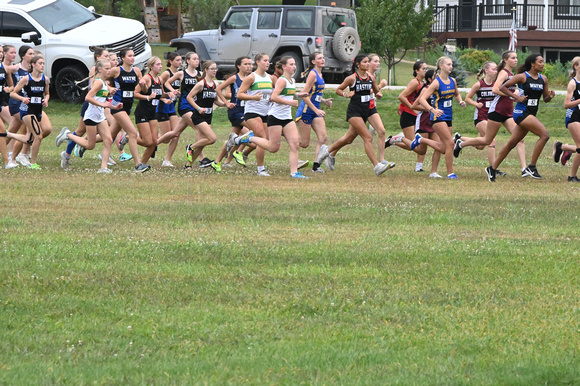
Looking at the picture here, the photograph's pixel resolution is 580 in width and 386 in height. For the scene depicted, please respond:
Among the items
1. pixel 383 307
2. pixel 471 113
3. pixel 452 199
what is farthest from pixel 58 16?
pixel 383 307

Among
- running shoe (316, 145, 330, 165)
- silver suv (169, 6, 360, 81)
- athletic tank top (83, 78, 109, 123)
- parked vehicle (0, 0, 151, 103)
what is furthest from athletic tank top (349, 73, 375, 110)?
silver suv (169, 6, 360, 81)

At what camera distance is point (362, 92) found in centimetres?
→ 1548

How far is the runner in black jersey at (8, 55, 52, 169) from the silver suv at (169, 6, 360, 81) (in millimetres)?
14938

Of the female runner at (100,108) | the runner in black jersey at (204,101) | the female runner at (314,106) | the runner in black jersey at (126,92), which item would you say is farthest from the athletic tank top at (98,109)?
the female runner at (314,106)

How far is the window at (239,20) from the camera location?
31.3 metres

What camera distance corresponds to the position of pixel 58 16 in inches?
1109

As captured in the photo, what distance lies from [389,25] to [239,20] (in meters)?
8.81

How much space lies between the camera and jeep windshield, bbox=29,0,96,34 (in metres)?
27.8

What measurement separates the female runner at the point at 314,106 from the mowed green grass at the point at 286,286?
2747 millimetres

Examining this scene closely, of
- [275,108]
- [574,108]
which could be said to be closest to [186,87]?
[275,108]

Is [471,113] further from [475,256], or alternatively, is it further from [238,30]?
[475,256]

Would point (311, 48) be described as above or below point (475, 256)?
above

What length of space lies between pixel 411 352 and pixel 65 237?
177 inches

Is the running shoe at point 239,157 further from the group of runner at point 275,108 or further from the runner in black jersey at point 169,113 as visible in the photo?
the runner in black jersey at point 169,113
